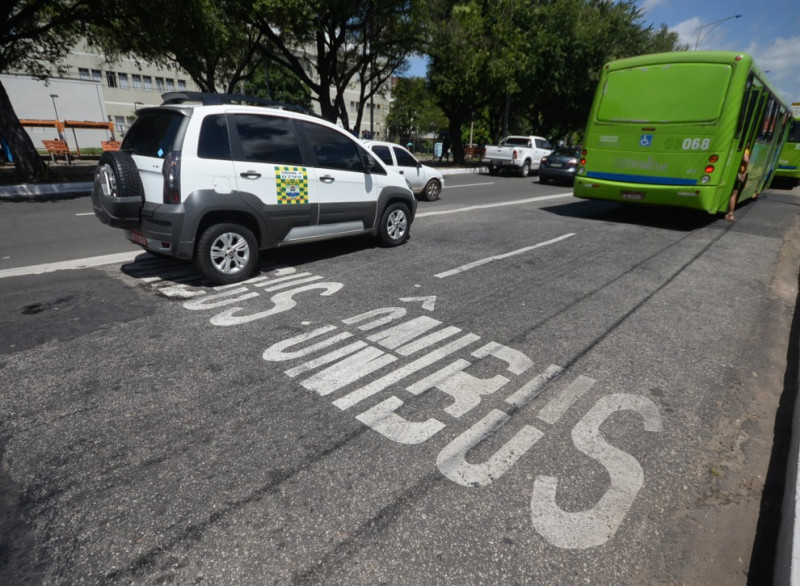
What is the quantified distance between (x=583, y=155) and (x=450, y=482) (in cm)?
952

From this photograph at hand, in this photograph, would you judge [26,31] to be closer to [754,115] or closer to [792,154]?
[754,115]

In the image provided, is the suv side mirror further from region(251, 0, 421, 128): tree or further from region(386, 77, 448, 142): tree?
region(386, 77, 448, 142): tree

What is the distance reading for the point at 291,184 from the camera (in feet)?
17.2

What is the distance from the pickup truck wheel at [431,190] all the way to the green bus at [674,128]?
Result: 13.6 ft

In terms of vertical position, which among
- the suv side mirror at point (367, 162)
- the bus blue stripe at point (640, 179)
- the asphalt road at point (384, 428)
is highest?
the suv side mirror at point (367, 162)

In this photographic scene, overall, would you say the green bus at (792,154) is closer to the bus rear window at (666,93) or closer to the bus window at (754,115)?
the bus window at (754,115)

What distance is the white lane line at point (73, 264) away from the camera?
529 cm

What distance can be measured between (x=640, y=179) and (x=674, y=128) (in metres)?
1.08

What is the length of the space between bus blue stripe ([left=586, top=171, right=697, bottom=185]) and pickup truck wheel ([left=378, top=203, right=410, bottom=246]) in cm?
526

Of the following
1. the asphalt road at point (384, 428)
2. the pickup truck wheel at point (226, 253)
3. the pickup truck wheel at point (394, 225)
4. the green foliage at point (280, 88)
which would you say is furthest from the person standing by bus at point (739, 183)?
the green foliage at point (280, 88)

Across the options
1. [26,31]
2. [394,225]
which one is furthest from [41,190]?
[394,225]

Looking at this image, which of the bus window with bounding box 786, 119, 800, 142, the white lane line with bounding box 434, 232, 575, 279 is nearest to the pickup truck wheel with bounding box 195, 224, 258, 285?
the white lane line with bounding box 434, 232, 575, 279

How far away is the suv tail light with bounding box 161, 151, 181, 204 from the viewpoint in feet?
14.3

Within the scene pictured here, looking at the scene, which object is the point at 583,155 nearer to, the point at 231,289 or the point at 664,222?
the point at 664,222
